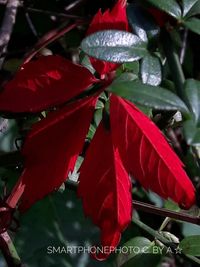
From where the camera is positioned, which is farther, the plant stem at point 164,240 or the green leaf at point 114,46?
the plant stem at point 164,240

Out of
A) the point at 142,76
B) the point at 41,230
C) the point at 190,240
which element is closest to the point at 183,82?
the point at 142,76

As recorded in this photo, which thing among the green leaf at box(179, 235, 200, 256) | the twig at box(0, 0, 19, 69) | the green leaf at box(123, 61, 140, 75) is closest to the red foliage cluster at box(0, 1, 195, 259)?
the green leaf at box(123, 61, 140, 75)

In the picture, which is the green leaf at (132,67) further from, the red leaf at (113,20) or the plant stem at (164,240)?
the plant stem at (164,240)

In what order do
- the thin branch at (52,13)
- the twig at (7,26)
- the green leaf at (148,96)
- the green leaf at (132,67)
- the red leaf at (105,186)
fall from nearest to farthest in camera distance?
the green leaf at (148,96), the red leaf at (105,186), the green leaf at (132,67), the twig at (7,26), the thin branch at (52,13)

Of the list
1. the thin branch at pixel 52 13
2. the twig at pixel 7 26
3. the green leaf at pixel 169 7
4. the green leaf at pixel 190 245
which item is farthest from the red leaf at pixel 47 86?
the thin branch at pixel 52 13

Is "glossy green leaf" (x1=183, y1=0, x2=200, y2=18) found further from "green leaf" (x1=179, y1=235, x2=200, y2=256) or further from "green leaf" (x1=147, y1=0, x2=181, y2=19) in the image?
"green leaf" (x1=179, y1=235, x2=200, y2=256)

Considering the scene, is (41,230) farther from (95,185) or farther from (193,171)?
(95,185)
